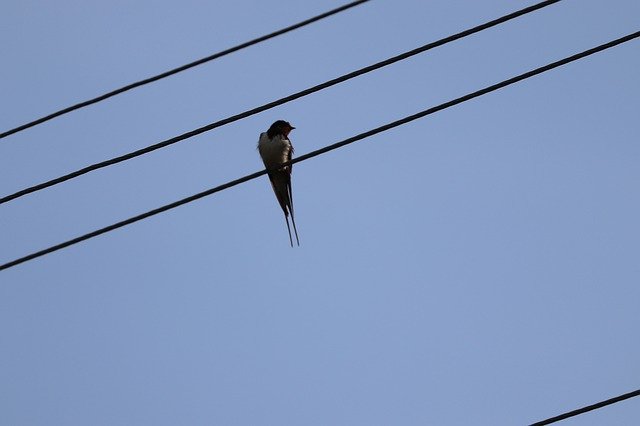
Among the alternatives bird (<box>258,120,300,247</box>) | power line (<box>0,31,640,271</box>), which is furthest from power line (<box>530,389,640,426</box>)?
bird (<box>258,120,300,247</box>)

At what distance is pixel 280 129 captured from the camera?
41.5ft

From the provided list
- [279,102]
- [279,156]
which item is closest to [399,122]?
[279,102]

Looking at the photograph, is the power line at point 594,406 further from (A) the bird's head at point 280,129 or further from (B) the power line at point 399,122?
(A) the bird's head at point 280,129

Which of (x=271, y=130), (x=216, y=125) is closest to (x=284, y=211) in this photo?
(x=271, y=130)

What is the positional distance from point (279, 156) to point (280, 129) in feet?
1.17

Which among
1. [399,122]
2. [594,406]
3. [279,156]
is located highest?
[279,156]

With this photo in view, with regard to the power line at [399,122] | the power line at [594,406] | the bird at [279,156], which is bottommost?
the power line at [594,406]

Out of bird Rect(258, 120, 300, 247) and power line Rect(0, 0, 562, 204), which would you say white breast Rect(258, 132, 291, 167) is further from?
power line Rect(0, 0, 562, 204)

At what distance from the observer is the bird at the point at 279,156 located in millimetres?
12445

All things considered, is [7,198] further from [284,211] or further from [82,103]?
[284,211]

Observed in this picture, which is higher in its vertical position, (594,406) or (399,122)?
(399,122)

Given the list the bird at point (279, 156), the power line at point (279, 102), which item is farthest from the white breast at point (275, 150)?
the power line at point (279, 102)

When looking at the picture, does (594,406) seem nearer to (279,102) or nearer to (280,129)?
(279,102)

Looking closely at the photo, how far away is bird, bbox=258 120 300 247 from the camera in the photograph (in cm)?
1245
